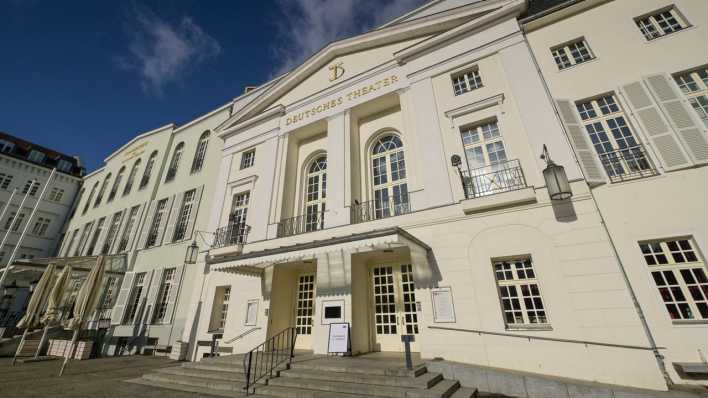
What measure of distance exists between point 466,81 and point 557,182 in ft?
16.1

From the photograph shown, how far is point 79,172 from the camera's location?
28.5 metres

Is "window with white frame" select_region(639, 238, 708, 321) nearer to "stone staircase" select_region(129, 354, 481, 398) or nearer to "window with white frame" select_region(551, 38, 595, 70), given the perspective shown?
"stone staircase" select_region(129, 354, 481, 398)

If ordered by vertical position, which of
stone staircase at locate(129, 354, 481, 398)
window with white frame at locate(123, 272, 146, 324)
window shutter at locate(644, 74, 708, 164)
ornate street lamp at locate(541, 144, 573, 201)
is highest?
window shutter at locate(644, 74, 708, 164)

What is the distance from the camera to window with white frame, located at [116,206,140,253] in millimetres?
17688

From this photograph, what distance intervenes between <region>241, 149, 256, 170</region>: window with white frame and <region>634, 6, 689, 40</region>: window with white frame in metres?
14.6

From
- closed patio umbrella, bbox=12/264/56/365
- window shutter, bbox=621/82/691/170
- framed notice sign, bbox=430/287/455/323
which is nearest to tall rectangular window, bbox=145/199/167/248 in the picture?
closed patio umbrella, bbox=12/264/56/365

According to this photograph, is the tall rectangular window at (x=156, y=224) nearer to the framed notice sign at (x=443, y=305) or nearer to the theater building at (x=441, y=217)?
the theater building at (x=441, y=217)

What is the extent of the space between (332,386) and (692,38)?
12.0 meters

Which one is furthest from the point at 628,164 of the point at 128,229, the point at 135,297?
the point at 128,229

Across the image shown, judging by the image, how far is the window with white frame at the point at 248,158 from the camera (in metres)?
14.0

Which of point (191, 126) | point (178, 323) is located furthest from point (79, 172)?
point (178, 323)

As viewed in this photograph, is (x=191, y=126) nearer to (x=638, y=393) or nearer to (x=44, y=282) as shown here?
(x=44, y=282)

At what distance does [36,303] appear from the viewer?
1127 centimetres

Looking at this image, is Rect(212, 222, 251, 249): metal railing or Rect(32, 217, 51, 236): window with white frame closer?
Rect(212, 222, 251, 249): metal railing
